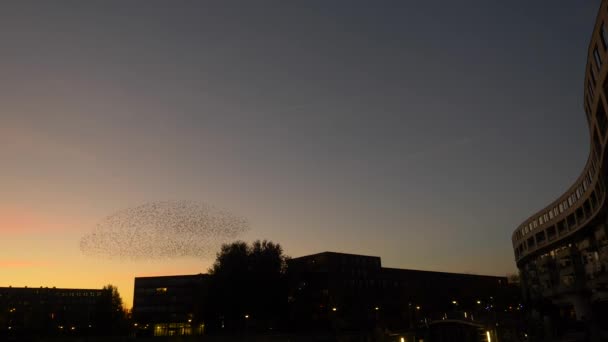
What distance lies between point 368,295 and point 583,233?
6517cm

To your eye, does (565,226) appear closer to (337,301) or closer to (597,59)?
(337,301)

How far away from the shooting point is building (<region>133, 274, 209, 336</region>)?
142125 millimetres

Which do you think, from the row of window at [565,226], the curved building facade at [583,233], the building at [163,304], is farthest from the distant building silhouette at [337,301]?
the row of window at [565,226]

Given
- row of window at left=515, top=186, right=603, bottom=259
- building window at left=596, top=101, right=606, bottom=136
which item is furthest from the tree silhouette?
building window at left=596, top=101, right=606, bottom=136

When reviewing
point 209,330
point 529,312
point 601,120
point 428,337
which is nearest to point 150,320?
point 209,330

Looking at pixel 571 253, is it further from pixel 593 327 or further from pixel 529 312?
pixel 593 327

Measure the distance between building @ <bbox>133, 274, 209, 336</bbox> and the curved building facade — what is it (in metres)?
94.3

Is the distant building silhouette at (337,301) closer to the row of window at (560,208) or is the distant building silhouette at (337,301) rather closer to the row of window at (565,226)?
the row of window at (565,226)

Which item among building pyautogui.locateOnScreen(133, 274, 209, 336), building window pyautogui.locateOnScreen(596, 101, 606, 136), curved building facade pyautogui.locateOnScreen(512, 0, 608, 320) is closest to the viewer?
curved building facade pyautogui.locateOnScreen(512, 0, 608, 320)

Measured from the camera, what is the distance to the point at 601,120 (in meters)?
40.6

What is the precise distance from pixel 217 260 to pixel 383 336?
1413 inches

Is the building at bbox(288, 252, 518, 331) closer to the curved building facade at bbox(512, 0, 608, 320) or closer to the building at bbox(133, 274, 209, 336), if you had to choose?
the curved building facade at bbox(512, 0, 608, 320)

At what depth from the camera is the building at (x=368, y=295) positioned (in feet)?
333

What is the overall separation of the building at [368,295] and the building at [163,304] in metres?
39.7
